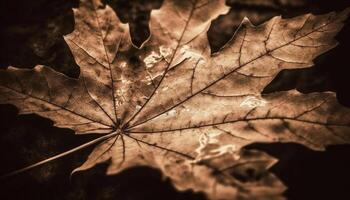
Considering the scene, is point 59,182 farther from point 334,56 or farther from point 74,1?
point 334,56

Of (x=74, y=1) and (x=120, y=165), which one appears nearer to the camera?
(x=120, y=165)

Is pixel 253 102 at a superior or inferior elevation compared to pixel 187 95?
inferior

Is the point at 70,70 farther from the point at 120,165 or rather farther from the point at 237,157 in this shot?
the point at 237,157

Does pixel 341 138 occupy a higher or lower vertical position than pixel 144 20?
lower

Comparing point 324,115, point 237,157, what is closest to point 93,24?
point 237,157

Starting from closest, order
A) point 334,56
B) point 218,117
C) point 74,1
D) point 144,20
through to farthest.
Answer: point 218,117, point 334,56, point 144,20, point 74,1

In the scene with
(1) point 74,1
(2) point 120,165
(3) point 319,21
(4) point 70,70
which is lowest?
(2) point 120,165

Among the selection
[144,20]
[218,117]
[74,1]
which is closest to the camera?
[218,117]
